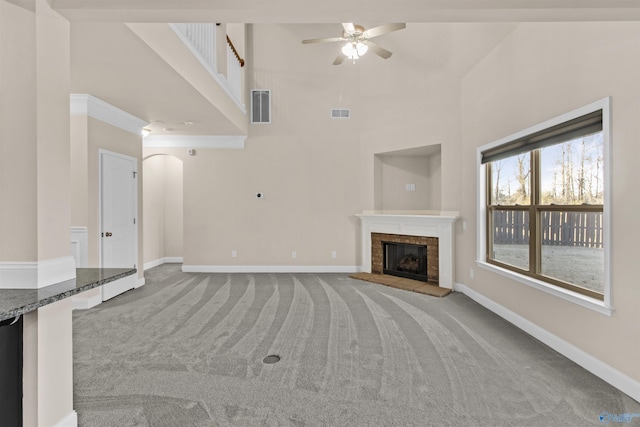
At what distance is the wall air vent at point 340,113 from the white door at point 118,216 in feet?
12.0

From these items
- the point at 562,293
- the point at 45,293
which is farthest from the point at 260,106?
the point at 562,293

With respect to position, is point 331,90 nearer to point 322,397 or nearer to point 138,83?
point 138,83

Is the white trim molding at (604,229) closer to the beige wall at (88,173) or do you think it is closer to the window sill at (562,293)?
the window sill at (562,293)

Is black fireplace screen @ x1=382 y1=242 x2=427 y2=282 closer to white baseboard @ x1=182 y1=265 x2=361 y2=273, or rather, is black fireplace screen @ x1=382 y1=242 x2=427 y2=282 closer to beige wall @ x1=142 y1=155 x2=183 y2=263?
white baseboard @ x1=182 y1=265 x2=361 y2=273

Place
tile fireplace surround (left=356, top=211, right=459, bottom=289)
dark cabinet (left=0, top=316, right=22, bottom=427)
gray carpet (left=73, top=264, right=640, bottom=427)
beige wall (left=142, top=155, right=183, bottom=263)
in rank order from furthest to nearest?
1. beige wall (left=142, top=155, right=183, bottom=263)
2. tile fireplace surround (left=356, top=211, right=459, bottom=289)
3. gray carpet (left=73, top=264, right=640, bottom=427)
4. dark cabinet (left=0, top=316, right=22, bottom=427)

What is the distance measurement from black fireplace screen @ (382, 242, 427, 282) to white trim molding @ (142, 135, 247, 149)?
140 inches

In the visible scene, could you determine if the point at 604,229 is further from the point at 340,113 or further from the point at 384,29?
the point at 340,113

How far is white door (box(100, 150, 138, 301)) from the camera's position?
4.34 metres

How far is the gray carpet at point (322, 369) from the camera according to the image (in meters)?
2.01

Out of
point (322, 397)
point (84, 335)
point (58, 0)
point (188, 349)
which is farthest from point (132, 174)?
point (322, 397)

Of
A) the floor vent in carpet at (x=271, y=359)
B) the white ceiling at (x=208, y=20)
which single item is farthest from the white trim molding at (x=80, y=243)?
the floor vent in carpet at (x=271, y=359)

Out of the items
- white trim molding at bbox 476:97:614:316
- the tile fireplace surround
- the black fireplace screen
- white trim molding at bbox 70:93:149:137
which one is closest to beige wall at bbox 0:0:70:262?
white trim molding at bbox 70:93:149:137

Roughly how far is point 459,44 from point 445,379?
4460 mm

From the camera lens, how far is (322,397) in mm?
2168
